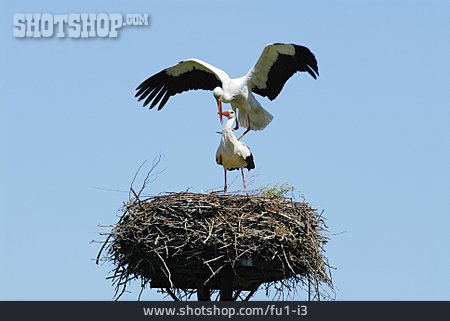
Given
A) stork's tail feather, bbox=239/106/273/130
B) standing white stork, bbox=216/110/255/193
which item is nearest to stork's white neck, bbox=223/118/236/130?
standing white stork, bbox=216/110/255/193

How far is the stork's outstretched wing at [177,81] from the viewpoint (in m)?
13.8

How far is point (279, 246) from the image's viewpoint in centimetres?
1052

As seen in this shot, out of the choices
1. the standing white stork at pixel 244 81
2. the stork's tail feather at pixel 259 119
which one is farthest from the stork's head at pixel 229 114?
the stork's tail feather at pixel 259 119

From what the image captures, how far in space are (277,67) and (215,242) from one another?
338 cm

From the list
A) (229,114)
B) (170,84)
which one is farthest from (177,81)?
(229,114)

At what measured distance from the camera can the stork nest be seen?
10438 millimetres

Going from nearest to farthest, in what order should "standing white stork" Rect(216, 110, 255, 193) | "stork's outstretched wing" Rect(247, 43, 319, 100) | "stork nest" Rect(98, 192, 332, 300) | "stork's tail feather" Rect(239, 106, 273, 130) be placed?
"stork nest" Rect(98, 192, 332, 300) < "standing white stork" Rect(216, 110, 255, 193) < "stork's outstretched wing" Rect(247, 43, 319, 100) < "stork's tail feather" Rect(239, 106, 273, 130)

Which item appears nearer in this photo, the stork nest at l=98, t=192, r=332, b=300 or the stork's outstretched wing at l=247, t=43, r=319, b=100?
the stork nest at l=98, t=192, r=332, b=300

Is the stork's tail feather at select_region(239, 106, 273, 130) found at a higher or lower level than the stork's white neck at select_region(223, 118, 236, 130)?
higher

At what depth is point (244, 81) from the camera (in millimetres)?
13180

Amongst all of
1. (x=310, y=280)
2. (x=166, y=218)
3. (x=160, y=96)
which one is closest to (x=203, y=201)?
(x=166, y=218)

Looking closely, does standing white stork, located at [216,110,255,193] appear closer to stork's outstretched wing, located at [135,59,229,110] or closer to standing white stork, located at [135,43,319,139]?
standing white stork, located at [135,43,319,139]

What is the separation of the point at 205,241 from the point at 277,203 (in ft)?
3.00
